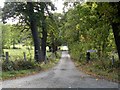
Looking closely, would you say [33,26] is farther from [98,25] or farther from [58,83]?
[58,83]

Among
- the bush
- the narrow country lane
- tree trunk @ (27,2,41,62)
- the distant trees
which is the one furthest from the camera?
tree trunk @ (27,2,41,62)

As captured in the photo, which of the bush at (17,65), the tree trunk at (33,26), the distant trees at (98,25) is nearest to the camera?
the distant trees at (98,25)

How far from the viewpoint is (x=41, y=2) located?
95.9 feet

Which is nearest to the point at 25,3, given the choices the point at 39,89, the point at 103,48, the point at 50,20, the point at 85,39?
the point at 50,20

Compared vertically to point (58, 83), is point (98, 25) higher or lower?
higher

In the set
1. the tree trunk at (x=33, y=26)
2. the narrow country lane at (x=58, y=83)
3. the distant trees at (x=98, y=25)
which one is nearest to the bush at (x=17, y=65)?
the narrow country lane at (x=58, y=83)

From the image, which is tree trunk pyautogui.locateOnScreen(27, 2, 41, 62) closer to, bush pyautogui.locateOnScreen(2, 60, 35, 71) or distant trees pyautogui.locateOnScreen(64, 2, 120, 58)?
distant trees pyautogui.locateOnScreen(64, 2, 120, 58)

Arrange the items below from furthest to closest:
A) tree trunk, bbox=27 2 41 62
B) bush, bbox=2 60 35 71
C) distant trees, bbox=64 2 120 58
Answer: tree trunk, bbox=27 2 41 62 < bush, bbox=2 60 35 71 < distant trees, bbox=64 2 120 58

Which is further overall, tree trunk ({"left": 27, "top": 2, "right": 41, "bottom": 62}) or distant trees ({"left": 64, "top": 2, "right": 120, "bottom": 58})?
tree trunk ({"left": 27, "top": 2, "right": 41, "bottom": 62})

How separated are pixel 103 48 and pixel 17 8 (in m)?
10.0

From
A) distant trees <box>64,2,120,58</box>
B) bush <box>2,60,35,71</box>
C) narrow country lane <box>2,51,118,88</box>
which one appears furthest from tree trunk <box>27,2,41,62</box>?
narrow country lane <box>2,51,118,88</box>

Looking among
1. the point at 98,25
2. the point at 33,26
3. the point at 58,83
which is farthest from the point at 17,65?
the point at 33,26

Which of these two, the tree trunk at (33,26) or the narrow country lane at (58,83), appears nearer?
the narrow country lane at (58,83)

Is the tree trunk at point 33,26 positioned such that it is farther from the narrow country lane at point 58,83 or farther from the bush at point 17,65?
the narrow country lane at point 58,83
